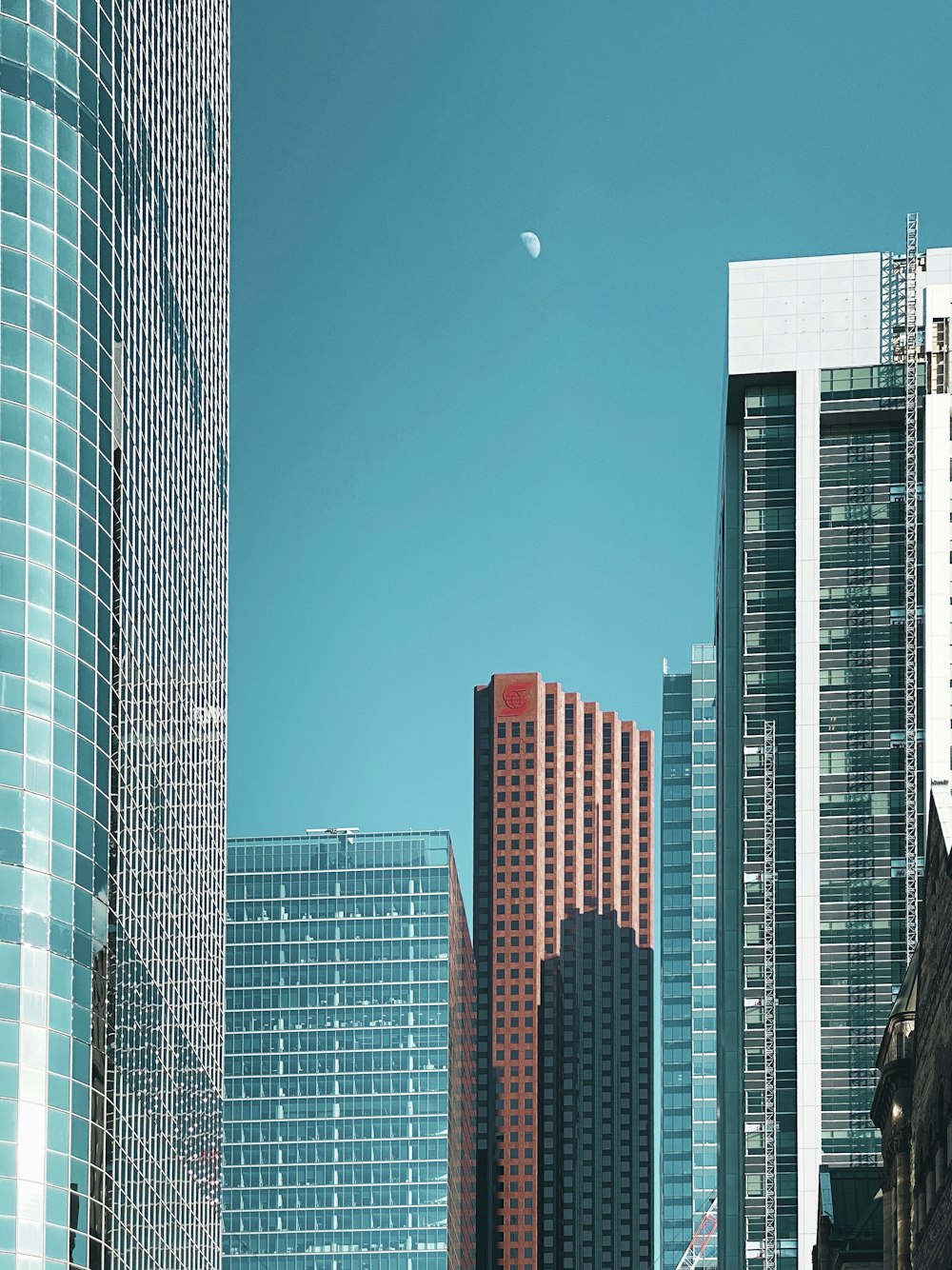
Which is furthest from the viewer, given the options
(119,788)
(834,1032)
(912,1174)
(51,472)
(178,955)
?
(834,1032)

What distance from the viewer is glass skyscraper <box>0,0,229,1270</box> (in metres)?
108

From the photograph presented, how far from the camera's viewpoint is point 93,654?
115750 millimetres

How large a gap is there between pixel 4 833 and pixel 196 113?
8049cm

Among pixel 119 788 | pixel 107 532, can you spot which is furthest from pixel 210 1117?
pixel 107 532

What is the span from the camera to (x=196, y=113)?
6811 inches

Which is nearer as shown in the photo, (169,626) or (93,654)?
(93,654)

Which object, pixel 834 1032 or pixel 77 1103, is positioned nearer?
pixel 77 1103

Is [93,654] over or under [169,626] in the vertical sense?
under

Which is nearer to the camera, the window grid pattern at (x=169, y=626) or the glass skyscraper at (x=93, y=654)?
the glass skyscraper at (x=93, y=654)

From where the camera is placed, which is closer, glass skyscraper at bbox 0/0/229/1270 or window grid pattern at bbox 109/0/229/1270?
glass skyscraper at bbox 0/0/229/1270

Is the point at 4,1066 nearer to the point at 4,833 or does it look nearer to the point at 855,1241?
the point at 4,833

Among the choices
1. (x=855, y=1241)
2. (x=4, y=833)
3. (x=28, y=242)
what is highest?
(x=28, y=242)

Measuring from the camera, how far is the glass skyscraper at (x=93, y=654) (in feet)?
354

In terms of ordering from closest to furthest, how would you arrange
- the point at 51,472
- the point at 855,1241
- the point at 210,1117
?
the point at 855,1241 < the point at 51,472 < the point at 210,1117
